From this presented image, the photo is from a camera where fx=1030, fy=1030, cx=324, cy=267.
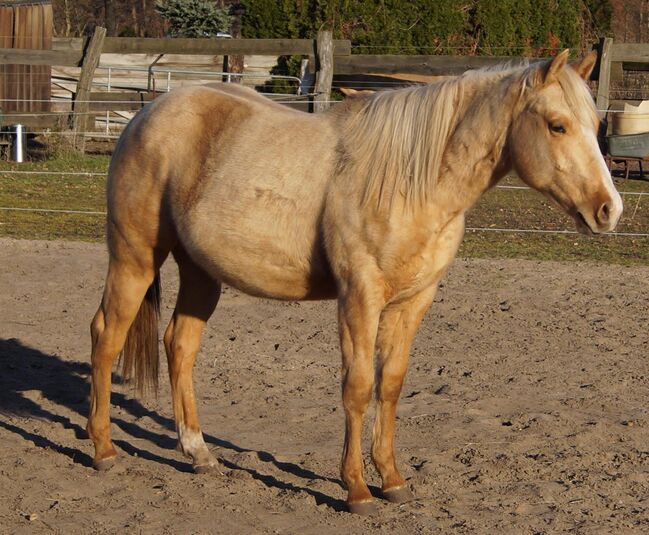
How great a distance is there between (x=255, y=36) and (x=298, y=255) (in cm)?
1902

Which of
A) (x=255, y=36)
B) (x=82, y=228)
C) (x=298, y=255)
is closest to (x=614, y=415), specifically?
(x=298, y=255)

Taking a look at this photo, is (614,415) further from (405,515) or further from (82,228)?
(82,228)

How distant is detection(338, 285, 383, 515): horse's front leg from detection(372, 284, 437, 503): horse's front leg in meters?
0.15

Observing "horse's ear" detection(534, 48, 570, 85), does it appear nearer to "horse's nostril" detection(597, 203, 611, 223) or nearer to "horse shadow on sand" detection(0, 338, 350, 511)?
"horse's nostril" detection(597, 203, 611, 223)

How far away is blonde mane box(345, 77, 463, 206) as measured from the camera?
4.05 m

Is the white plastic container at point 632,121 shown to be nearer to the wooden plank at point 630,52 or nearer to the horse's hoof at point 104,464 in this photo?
the wooden plank at point 630,52

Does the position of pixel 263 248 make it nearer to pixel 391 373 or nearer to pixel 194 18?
pixel 391 373

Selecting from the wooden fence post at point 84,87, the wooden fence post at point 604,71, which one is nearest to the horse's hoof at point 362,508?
the wooden fence post at point 604,71

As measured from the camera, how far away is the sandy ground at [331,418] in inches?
163

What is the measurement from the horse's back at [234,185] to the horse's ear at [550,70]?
2.95ft

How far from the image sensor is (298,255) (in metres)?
4.25

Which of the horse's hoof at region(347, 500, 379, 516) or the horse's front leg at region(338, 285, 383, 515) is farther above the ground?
the horse's front leg at region(338, 285, 383, 515)

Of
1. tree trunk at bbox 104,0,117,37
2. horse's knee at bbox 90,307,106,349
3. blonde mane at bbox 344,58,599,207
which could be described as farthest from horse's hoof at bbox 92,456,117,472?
tree trunk at bbox 104,0,117,37

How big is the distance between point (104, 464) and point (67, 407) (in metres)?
1.07
